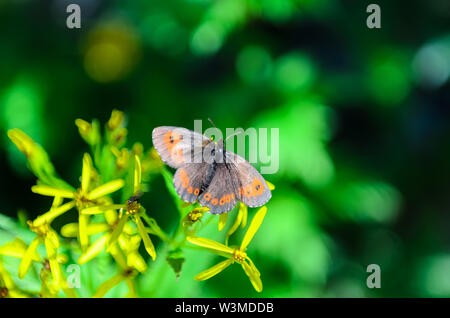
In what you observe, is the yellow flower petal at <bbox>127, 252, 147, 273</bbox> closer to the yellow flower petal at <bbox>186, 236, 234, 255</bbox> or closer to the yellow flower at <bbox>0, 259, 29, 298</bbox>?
the yellow flower petal at <bbox>186, 236, 234, 255</bbox>

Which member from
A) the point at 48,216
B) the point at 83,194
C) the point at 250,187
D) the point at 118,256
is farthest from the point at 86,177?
the point at 250,187

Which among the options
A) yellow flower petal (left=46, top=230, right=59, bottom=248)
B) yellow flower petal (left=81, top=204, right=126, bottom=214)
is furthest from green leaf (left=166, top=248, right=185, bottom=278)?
yellow flower petal (left=46, top=230, right=59, bottom=248)

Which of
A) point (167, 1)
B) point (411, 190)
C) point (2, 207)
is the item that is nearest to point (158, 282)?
point (2, 207)

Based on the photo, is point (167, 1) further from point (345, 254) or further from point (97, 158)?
point (345, 254)

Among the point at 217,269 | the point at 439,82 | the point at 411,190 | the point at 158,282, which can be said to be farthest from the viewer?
the point at 411,190

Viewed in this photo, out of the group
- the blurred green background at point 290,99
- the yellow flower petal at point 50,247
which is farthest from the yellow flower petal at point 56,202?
the blurred green background at point 290,99

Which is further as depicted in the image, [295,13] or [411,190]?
[411,190]
